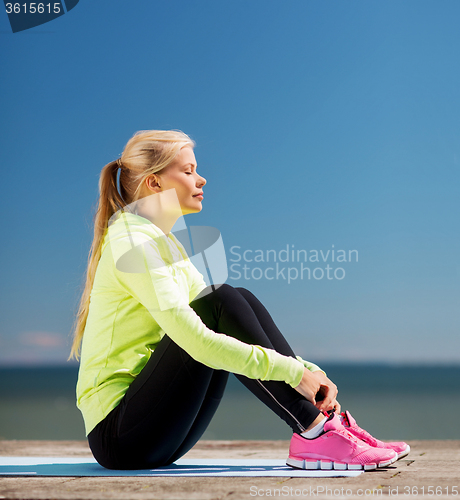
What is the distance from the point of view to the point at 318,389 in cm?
123

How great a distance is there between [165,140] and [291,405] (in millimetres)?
757

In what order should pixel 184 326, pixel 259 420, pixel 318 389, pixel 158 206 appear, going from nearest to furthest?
pixel 184 326 < pixel 318 389 < pixel 158 206 < pixel 259 420

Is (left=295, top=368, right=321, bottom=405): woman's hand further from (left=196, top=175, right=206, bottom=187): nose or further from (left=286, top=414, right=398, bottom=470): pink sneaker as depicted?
(left=196, top=175, right=206, bottom=187): nose

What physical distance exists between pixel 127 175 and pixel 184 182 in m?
0.16

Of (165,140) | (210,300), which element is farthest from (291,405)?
(165,140)

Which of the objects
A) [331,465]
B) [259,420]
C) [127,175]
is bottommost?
[259,420]

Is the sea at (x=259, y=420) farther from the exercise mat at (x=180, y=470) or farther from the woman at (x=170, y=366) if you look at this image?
the woman at (x=170, y=366)

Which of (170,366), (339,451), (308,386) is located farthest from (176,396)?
(339,451)

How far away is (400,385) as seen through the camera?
1188cm

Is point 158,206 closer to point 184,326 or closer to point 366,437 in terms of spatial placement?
point 184,326

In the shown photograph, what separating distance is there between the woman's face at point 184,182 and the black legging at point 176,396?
0.28m

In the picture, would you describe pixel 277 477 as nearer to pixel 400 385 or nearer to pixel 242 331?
pixel 242 331

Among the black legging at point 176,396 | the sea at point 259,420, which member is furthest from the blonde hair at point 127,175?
the sea at point 259,420

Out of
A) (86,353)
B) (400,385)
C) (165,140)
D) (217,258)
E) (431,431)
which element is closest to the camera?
(86,353)
